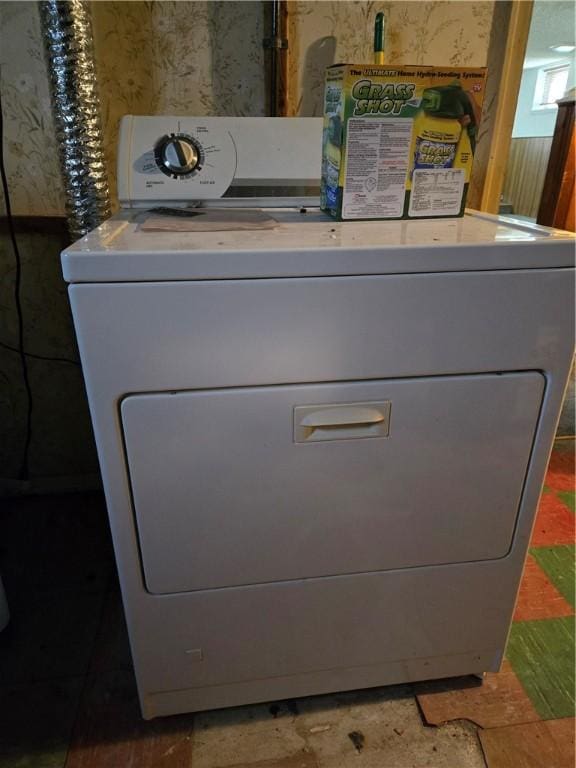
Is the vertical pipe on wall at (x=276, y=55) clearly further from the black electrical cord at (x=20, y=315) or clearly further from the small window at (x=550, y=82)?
the small window at (x=550, y=82)

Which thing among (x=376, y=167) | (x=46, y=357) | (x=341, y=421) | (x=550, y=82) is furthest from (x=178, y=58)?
(x=550, y=82)

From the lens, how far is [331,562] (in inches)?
32.4

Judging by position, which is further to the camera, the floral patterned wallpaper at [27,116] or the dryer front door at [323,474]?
the floral patterned wallpaper at [27,116]

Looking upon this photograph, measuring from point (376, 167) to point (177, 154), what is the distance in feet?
1.29

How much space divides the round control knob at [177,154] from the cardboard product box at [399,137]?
27cm

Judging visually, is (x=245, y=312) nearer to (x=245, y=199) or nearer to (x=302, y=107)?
(x=245, y=199)

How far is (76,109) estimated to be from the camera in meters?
1.05

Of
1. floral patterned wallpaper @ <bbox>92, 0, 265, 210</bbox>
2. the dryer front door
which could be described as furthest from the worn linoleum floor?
floral patterned wallpaper @ <bbox>92, 0, 265, 210</bbox>

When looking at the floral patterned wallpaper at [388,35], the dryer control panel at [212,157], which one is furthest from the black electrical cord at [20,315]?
the floral patterned wallpaper at [388,35]

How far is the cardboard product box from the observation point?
0.80 metres

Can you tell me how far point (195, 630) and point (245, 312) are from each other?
56 centimetres

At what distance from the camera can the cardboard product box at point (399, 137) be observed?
804 millimetres

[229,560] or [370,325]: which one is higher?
[370,325]

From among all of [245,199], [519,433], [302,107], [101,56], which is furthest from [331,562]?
[101,56]
